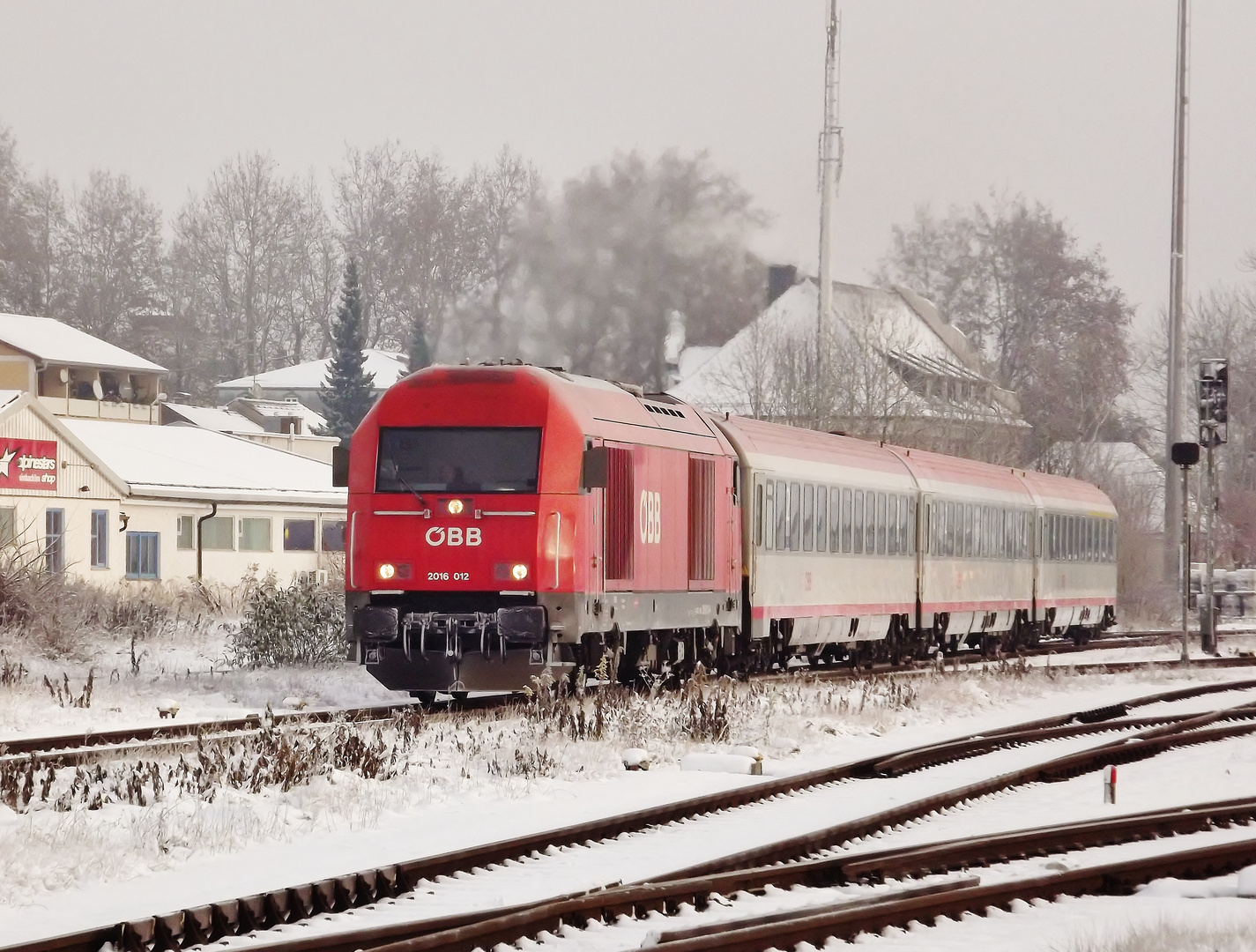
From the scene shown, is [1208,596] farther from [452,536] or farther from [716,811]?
[716,811]

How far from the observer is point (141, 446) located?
4828 cm

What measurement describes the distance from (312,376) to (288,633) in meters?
75.9

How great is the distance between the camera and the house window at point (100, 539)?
41875 mm

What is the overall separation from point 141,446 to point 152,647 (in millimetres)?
20675

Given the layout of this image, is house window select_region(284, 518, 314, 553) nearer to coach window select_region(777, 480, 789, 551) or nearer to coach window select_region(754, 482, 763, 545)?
coach window select_region(777, 480, 789, 551)

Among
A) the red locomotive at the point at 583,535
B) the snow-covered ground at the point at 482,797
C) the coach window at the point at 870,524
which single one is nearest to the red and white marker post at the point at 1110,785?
the snow-covered ground at the point at 482,797

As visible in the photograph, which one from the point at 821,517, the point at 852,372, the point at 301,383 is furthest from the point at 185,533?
the point at 301,383

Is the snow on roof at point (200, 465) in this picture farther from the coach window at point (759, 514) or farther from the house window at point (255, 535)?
the coach window at point (759, 514)

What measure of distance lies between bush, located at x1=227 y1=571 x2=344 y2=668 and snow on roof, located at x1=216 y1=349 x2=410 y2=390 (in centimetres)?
7065

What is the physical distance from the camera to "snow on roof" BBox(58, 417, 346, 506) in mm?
44375

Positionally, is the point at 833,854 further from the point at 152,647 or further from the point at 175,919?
the point at 152,647

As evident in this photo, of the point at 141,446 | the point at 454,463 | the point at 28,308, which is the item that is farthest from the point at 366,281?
the point at 454,463

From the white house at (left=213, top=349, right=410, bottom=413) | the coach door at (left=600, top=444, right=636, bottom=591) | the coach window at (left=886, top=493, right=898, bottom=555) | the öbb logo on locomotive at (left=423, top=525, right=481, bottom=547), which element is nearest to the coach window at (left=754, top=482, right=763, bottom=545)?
the coach door at (left=600, top=444, right=636, bottom=591)

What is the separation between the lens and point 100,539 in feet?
138
